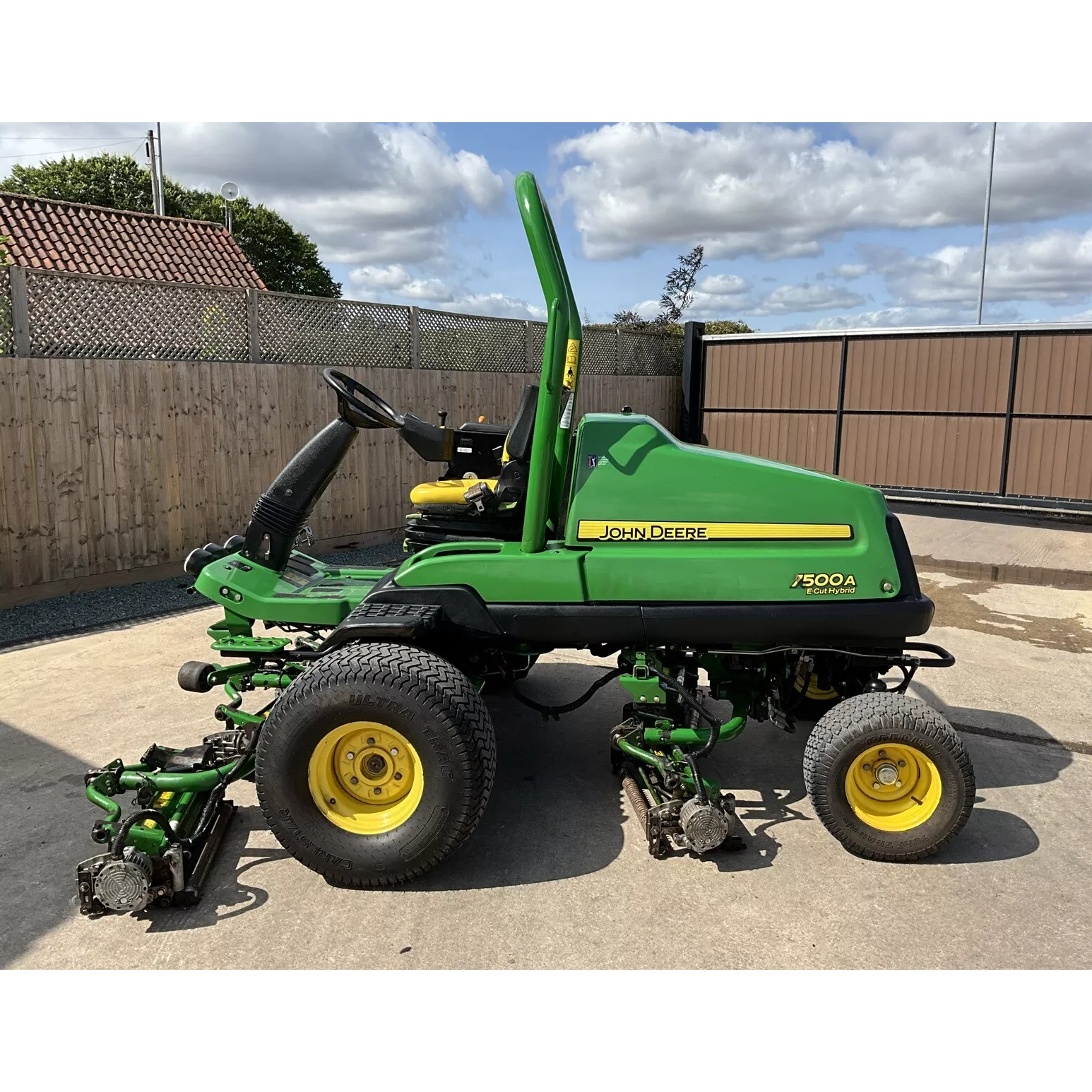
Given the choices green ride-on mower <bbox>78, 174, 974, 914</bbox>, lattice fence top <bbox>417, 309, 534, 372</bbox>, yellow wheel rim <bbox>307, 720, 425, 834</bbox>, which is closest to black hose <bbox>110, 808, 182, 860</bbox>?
green ride-on mower <bbox>78, 174, 974, 914</bbox>

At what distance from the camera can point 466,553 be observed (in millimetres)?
3465

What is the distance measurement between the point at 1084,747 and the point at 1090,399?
28.2 feet

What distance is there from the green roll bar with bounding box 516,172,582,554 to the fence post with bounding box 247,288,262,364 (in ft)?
18.0

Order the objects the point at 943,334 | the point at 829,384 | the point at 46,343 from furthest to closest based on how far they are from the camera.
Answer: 1. the point at 829,384
2. the point at 943,334
3. the point at 46,343

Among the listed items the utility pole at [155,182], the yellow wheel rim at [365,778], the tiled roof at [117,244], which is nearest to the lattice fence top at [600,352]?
the tiled roof at [117,244]

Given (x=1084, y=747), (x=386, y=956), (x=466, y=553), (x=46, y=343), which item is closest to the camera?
(x=386, y=956)

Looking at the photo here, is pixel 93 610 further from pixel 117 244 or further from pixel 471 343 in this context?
pixel 117 244

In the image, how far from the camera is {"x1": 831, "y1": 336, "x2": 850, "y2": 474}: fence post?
13.1 meters

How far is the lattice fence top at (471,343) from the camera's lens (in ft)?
32.5

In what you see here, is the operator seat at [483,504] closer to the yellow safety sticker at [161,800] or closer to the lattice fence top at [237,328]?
the yellow safety sticker at [161,800]

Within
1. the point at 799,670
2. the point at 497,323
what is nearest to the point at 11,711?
the point at 799,670

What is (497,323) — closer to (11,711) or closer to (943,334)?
(943,334)

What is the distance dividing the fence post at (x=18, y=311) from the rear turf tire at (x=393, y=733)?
490 centimetres

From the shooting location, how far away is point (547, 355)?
327cm
